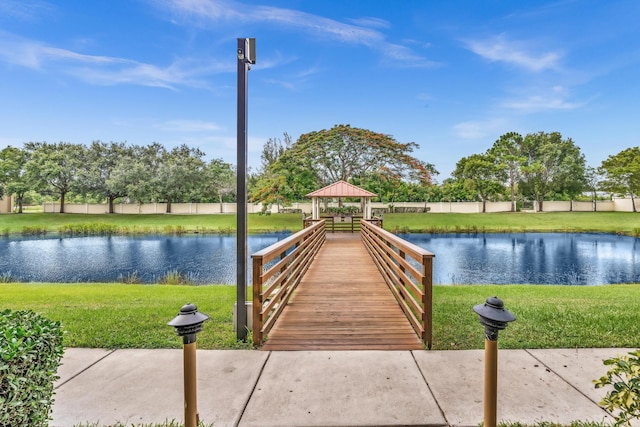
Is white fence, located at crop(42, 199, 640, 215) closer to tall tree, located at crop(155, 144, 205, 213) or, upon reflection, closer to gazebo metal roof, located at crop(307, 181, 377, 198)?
tall tree, located at crop(155, 144, 205, 213)

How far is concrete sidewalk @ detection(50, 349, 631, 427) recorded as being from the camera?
6.46 ft

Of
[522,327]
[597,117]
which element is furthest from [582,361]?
[597,117]

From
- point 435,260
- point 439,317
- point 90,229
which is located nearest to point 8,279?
point 439,317

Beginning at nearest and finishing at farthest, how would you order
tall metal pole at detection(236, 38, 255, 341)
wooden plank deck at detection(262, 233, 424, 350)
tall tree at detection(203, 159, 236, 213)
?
wooden plank deck at detection(262, 233, 424, 350) → tall metal pole at detection(236, 38, 255, 341) → tall tree at detection(203, 159, 236, 213)

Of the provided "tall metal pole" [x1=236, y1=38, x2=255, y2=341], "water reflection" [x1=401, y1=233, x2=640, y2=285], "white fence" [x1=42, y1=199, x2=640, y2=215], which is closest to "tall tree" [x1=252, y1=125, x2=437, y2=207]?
"water reflection" [x1=401, y1=233, x2=640, y2=285]

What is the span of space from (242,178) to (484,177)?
1287 inches

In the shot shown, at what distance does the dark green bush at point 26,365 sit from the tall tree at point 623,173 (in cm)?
3762

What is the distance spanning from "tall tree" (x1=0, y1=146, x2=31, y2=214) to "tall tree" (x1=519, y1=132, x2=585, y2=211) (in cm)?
4518

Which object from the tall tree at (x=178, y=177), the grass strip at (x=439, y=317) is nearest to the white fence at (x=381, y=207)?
the tall tree at (x=178, y=177)

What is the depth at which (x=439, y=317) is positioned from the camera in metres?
4.01

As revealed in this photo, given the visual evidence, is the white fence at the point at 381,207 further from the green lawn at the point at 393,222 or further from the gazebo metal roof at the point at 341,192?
the gazebo metal roof at the point at 341,192

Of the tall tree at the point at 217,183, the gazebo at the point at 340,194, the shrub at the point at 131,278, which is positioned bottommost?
the shrub at the point at 131,278

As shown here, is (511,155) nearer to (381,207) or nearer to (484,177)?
(484,177)

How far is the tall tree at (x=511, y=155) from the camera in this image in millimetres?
29859
